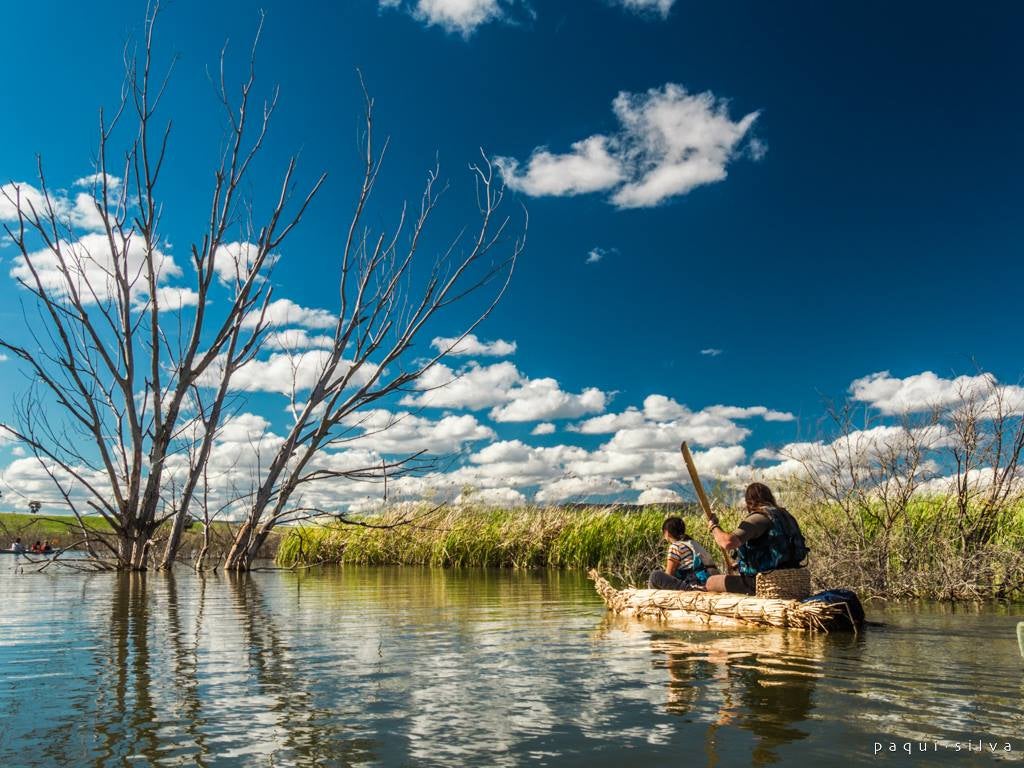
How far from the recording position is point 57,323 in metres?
15.7

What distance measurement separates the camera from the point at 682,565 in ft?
37.6

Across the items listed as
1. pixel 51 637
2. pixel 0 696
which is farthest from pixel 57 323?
pixel 0 696

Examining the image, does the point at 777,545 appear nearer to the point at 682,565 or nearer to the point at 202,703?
the point at 682,565

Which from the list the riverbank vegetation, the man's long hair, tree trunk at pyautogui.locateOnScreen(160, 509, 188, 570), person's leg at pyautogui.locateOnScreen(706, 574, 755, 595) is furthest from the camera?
tree trunk at pyautogui.locateOnScreen(160, 509, 188, 570)

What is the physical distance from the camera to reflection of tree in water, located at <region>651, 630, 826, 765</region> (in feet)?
14.4

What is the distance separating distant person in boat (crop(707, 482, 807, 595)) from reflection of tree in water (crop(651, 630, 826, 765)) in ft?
3.80

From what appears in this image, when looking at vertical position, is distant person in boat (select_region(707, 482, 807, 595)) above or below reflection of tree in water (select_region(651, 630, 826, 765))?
above

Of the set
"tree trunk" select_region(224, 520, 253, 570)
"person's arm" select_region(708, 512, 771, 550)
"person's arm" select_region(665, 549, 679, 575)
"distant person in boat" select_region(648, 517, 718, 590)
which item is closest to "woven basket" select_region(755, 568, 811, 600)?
"person's arm" select_region(708, 512, 771, 550)

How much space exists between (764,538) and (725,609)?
94 centimetres

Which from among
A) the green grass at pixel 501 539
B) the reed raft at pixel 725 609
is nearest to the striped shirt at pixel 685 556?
the reed raft at pixel 725 609

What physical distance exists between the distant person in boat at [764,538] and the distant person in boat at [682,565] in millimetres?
1475

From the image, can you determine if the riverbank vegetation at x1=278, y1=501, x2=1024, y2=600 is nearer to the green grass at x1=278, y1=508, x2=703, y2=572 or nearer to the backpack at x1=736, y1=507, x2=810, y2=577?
the green grass at x1=278, y1=508, x2=703, y2=572

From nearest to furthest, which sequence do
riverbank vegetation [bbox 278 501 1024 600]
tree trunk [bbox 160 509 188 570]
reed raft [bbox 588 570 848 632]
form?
reed raft [bbox 588 570 848 632], riverbank vegetation [bbox 278 501 1024 600], tree trunk [bbox 160 509 188 570]

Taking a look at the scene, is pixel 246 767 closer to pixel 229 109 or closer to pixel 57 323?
pixel 57 323
